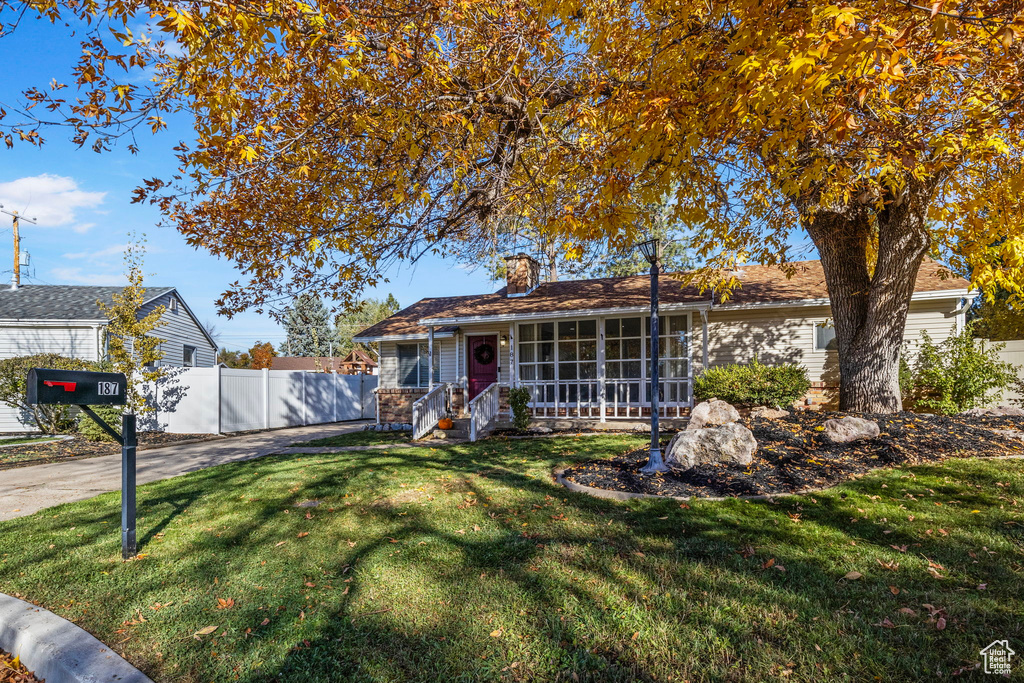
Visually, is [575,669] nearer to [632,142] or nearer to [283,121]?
[632,142]

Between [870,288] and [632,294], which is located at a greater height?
[632,294]

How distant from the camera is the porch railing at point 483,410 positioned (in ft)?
37.6

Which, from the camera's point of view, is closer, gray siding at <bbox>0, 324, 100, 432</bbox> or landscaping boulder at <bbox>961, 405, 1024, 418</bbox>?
landscaping boulder at <bbox>961, 405, 1024, 418</bbox>

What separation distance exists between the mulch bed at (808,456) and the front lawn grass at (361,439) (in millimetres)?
6100

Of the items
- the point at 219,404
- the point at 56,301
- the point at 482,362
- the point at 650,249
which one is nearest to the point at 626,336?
the point at 482,362

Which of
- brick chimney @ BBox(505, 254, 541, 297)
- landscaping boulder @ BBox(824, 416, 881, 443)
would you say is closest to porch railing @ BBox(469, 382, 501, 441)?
brick chimney @ BBox(505, 254, 541, 297)

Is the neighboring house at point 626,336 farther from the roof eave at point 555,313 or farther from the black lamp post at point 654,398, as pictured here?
the black lamp post at point 654,398

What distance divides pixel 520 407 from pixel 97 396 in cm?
853

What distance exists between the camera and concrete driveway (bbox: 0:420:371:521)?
6484mm

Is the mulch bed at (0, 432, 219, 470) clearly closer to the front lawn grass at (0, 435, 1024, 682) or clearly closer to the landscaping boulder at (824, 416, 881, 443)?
the front lawn grass at (0, 435, 1024, 682)

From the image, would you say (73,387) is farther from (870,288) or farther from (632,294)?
(632,294)

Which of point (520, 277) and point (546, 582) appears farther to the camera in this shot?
point (520, 277)

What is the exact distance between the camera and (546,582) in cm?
355

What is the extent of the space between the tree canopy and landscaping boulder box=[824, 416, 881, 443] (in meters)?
2.62
